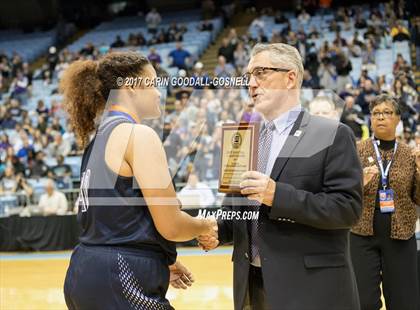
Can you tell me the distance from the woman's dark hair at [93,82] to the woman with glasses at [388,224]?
1.91m

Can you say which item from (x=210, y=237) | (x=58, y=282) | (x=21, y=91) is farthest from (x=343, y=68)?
(x=210, y=237)

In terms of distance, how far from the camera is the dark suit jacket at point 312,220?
229 cm

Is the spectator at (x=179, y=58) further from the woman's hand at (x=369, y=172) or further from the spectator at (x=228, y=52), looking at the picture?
the woman's hand at (x=369, y=172)

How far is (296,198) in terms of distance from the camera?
2258 mm

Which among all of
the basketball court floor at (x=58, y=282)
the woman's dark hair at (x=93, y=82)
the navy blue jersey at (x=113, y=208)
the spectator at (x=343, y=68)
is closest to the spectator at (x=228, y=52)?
the spectator at (x=343, y=68)

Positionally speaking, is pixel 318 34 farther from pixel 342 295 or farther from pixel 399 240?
pixel 342 295

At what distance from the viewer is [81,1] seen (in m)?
25.6

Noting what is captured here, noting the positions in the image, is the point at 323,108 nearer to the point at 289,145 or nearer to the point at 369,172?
the point at 369,172

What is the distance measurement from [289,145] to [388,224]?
1704 mm

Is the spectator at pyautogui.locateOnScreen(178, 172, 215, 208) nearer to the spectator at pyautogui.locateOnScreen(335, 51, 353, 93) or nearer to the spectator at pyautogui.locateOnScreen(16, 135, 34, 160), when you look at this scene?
the spectator at pyautogui.locateOnScreen(335, 51, 353, 93)

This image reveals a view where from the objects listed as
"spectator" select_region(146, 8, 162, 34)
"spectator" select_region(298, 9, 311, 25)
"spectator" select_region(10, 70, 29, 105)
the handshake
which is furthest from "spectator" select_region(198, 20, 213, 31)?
the handshake

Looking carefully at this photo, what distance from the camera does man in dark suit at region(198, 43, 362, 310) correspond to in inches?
89.7

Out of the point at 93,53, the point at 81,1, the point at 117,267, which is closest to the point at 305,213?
the point at 117,267

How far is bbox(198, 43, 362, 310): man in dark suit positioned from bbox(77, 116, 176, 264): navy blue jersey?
427mm
